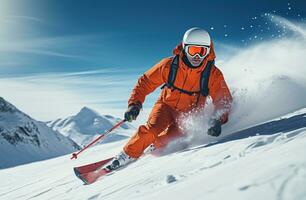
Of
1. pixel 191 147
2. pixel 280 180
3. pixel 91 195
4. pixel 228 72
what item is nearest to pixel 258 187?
pixel 280 180

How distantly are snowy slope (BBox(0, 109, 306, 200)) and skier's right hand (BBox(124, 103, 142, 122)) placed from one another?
68 cm

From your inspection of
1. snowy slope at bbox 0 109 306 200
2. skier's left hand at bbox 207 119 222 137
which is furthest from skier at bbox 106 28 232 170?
snowy slope at bbox 0 109 306 200

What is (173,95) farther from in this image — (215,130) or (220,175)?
(220,175)

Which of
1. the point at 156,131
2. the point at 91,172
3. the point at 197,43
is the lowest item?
the point at 91,172

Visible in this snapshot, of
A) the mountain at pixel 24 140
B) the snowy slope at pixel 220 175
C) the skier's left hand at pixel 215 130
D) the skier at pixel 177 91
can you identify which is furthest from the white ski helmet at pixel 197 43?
the mountain at pixel 24 140

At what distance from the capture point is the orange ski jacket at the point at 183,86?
6.64 metres

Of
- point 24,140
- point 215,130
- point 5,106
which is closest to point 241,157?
point 215,130

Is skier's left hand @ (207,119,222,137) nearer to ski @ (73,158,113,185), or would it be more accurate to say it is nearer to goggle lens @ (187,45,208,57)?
goggle lens @ (187,45,208,57)

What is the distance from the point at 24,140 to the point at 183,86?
250ft

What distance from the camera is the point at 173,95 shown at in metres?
6.84

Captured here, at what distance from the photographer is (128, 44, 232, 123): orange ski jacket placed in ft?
21.8

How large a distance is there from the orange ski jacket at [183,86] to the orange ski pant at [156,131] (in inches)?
7.6

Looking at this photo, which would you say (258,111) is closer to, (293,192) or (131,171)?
(131,171)

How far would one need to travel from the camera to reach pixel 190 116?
695 cm
